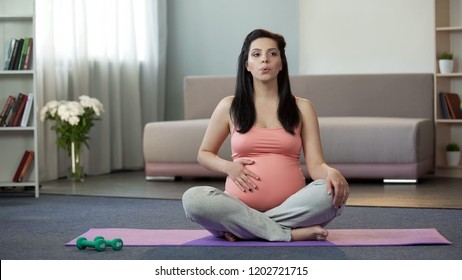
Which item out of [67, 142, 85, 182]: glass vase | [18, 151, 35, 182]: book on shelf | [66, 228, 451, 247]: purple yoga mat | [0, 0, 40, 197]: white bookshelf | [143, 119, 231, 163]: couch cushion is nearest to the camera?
[66, 228, 451, 247]: purple yoga mat

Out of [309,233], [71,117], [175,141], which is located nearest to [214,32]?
[175,141]

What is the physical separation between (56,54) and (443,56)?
2.91 meters

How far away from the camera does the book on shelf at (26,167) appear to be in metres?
5.35

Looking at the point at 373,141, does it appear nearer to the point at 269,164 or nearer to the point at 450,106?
the point at 450,106

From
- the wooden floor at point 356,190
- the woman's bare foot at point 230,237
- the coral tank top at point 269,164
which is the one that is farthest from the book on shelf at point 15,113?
the woman's bare foot at point 230,237

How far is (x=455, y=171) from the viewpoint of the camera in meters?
6.59

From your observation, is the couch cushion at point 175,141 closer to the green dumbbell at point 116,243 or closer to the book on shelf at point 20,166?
the book on shelf at point 20,166

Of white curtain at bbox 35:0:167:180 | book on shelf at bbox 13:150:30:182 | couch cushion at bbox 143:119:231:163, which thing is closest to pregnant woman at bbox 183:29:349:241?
book on shelf at bbox 13:150:30:182

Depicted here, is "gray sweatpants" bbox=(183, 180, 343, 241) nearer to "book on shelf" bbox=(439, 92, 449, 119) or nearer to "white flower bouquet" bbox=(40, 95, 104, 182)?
"white flower bouquet" bbox=(40, 95, 104, 182)

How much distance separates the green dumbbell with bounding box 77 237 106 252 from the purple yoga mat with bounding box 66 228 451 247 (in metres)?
0.12

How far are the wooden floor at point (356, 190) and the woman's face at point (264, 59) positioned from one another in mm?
1564

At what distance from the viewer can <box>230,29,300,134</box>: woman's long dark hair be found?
3.14 meters

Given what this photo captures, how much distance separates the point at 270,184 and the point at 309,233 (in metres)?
0.22
